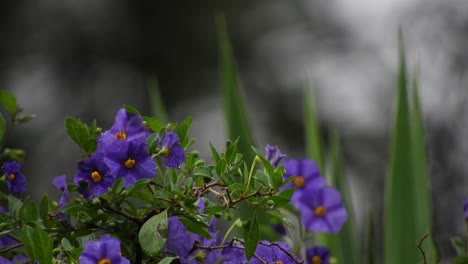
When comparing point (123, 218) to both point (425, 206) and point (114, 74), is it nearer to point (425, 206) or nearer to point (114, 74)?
point (425, 206)

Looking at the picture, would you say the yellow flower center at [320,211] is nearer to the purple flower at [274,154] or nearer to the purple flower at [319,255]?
the purple flower at [319,255]

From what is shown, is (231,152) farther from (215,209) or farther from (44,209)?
(44,209)

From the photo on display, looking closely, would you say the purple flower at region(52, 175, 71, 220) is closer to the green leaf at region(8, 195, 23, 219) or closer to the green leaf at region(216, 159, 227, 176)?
the green leaf at region(8, 195, 23, 219)

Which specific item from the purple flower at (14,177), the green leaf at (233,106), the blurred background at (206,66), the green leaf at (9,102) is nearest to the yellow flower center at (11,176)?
the purple flower at (14,177)

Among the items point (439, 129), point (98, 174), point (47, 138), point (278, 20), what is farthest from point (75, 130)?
point (278, 20)

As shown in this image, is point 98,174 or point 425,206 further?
point 425,206
